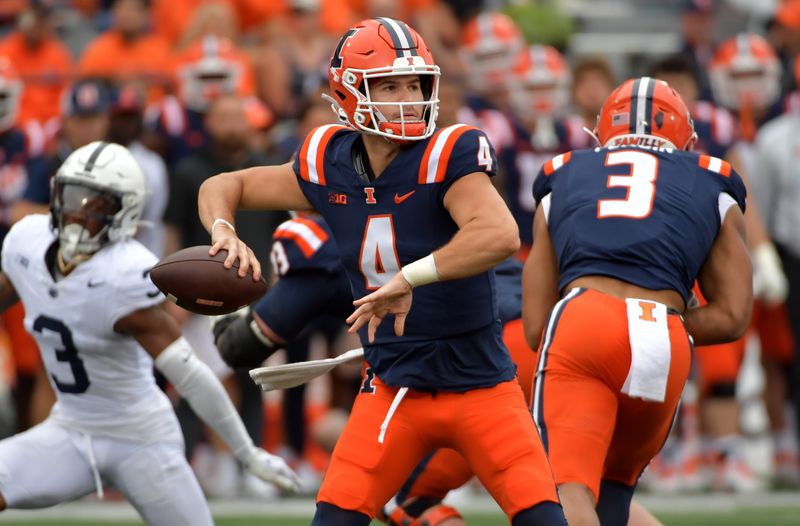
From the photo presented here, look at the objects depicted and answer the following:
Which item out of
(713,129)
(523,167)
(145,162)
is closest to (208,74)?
(145,162)

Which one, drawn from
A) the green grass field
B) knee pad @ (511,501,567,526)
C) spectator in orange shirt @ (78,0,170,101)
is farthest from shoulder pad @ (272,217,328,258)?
spectator in orange shirt @ (78,0,170,101)

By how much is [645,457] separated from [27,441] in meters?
2.01

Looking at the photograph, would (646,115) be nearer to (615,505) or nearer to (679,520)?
(615,505)

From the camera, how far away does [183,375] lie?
193 inches

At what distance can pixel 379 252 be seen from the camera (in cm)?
422

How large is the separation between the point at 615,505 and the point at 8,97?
487 centimetres

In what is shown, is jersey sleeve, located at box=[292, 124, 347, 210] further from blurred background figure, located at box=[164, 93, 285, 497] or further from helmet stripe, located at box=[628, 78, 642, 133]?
blurred background figure, located at box=[164, 93, 285, 497]

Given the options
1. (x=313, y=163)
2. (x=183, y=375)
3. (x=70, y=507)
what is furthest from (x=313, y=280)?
(x=70, y=507)

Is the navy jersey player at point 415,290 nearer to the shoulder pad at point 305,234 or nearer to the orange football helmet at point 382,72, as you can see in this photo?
the orange football helmet at point 382,72

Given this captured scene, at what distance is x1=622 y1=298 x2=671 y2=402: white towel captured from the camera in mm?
4328

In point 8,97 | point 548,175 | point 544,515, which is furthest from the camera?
point 8,97

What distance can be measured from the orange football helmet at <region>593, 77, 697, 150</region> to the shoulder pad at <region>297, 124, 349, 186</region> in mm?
969

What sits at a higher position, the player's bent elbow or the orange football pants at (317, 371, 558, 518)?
the player's bent elbow

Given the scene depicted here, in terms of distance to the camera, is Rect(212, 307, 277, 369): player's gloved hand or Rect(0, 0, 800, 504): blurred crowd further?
Rect(0, 0, 800, 504): blurred crowd
